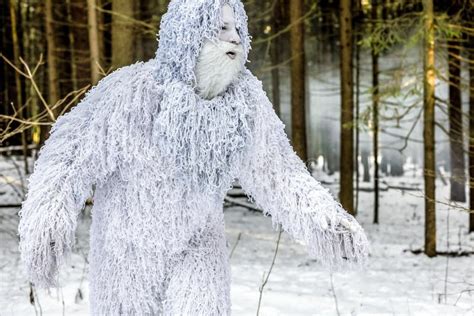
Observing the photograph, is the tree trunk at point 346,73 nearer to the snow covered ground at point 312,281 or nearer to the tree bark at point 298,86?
the tree bark at point 298,86

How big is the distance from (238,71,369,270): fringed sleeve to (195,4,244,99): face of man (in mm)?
166

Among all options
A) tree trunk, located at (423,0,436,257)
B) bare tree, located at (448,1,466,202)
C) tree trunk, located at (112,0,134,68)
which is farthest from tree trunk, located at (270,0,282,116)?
tree trunk, located at (112,0,134,68)

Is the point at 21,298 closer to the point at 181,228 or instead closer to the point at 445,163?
the point at 181,228

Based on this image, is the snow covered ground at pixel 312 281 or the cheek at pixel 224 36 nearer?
the cheek at pixel 224 36

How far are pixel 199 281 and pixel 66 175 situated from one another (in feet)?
2.44

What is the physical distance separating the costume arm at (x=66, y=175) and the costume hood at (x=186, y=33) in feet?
0.84

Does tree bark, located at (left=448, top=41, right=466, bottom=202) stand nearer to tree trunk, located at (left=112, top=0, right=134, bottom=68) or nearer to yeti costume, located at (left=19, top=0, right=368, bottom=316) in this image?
tree trunk, located at (left=112, top=0, right=134, bottom=68)

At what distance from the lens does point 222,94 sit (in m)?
2.41

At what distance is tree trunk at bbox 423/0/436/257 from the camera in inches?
331

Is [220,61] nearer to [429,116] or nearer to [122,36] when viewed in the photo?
[122,36]

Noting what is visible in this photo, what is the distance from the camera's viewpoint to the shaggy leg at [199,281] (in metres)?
2.41

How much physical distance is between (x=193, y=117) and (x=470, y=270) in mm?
7337

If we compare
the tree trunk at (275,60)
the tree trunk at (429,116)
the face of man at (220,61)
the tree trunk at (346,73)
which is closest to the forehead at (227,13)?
the face of man at (220,61)

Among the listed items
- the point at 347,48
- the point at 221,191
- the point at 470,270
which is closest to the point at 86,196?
the point at 221,191
